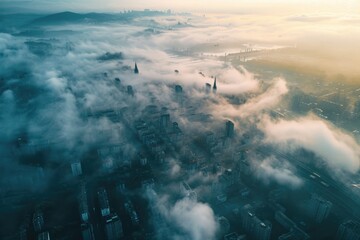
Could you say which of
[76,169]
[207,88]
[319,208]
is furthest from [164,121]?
[319,208]

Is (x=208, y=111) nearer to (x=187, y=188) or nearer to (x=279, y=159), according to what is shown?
(x=279, y=159)

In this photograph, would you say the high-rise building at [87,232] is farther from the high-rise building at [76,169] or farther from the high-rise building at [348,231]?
the high-rise building at [348,231]

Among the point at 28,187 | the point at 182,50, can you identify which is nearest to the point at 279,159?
the point at 28,187

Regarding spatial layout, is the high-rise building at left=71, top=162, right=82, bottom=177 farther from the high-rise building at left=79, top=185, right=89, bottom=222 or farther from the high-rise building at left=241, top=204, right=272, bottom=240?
the high-rise building at left=241, top=204, right=272, bottom=240

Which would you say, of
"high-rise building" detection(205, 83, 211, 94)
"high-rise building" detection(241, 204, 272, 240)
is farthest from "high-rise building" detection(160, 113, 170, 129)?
"high-rise building" detection(241, 204, 272, 240)

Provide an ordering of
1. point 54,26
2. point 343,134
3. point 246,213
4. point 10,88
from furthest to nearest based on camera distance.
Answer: point 54,26 < point 10,88 < point 343,134 < point 246,213

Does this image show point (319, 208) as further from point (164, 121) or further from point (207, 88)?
Result: point (207, 88)
